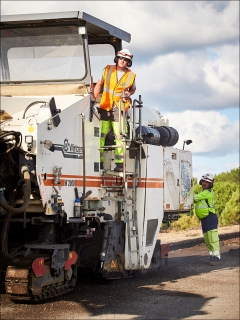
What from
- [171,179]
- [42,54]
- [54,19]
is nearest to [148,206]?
[171,179]

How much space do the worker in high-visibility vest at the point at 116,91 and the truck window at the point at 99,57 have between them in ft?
0.85

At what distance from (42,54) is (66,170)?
78.1 inches

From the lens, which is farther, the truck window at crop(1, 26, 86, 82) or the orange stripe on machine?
the truck window at crop(1, 26, 86, 82)

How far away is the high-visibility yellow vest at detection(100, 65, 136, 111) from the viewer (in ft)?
30.1

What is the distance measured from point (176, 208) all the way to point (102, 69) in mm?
2736

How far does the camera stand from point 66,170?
814 centimetres

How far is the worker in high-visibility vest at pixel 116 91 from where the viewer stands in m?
9.06

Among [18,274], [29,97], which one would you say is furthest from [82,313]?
[29,97]

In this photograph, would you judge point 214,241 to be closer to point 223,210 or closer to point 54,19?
point 54,19

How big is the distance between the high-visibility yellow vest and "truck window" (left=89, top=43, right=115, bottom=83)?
22 cm

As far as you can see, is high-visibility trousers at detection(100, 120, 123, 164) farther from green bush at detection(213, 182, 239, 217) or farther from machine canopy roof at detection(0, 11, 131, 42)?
green bush at detection(213, 182, 239, 217)

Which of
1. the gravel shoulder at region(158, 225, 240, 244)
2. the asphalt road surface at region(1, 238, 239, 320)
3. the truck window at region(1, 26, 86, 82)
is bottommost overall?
the asphalt road surface at region(1, 238, 239, 320)

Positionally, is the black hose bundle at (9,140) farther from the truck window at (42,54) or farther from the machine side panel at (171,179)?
the machine side panel at (171,179)

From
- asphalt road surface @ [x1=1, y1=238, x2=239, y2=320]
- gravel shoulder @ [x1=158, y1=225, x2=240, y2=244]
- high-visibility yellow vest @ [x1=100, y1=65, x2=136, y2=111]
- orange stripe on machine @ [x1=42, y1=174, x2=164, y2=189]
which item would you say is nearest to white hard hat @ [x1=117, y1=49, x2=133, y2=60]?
high-visibility yellow vest @ [x1=100, y1=65, x2=136, y2=111]
